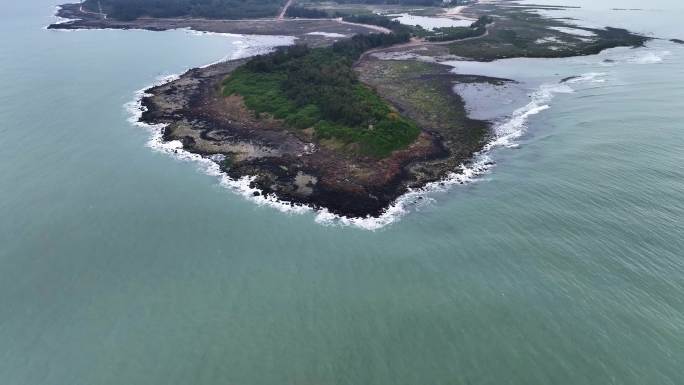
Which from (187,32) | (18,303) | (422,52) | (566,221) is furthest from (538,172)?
(187,32)

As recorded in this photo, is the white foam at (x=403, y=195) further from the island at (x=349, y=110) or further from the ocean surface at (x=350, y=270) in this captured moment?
the island at (x=349, y=110)

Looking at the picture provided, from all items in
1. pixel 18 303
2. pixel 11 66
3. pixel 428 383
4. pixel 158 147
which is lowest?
pixel 428 383

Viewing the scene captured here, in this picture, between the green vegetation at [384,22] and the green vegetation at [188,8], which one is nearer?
the green vegetation at [384,22]

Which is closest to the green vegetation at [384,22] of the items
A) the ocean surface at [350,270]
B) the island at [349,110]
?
the island at [349,110]

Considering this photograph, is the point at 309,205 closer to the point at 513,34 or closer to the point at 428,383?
the point at 428,383

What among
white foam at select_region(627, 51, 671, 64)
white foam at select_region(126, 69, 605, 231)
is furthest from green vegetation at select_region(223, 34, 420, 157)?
white foam at select_region(627, 51, 671, 64)

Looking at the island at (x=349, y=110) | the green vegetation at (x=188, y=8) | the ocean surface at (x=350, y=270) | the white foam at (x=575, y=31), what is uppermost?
the green vegetation at (x=188, y=8)
